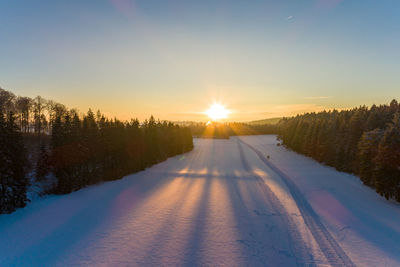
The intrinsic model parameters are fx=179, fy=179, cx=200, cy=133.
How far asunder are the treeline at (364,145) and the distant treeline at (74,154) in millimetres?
38999

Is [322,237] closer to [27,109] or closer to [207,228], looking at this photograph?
[207,228]

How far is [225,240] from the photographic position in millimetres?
12727

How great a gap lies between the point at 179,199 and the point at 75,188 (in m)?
16.8

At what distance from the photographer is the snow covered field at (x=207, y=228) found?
36.4 feet

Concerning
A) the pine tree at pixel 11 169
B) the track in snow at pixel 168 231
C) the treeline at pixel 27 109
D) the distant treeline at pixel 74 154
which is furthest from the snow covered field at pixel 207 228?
the treeline at pixel 27 109


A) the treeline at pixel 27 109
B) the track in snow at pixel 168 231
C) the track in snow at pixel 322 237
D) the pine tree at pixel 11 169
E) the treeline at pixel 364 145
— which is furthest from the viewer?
the treeline at pixel 27 109

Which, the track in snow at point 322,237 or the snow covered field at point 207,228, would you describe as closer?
the track in snow at point 322,237

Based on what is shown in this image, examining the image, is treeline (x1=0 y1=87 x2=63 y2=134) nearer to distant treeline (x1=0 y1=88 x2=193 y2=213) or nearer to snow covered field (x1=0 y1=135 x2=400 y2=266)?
distant treeline (x1=0 y1=88 x2=193 y2=213)

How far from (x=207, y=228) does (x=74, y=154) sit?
75.0 feet

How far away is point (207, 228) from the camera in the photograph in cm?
1447

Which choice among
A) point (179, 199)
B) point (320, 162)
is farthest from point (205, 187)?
point (320, 162)

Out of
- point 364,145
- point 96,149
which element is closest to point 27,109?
point 96,149

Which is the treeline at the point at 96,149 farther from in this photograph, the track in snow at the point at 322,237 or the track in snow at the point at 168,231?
the track in snow at the point at 322,237

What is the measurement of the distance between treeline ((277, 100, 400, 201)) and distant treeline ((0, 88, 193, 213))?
38999 millimetres
